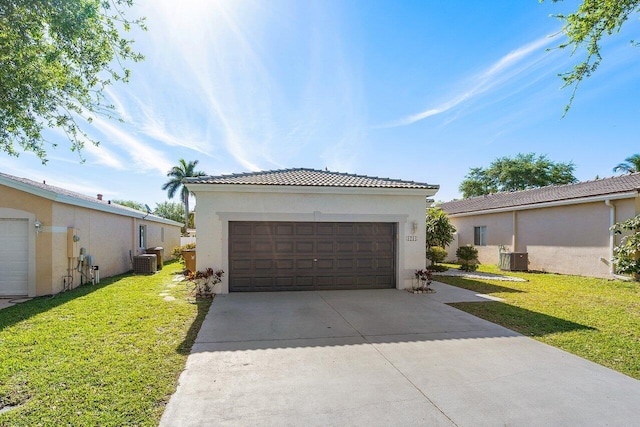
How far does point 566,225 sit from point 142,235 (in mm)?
21172

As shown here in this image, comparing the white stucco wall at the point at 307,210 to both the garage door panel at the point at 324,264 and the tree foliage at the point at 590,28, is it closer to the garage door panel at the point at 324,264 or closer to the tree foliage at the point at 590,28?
the garage door panel at the point at 324,264

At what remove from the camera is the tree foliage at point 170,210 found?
165 ft

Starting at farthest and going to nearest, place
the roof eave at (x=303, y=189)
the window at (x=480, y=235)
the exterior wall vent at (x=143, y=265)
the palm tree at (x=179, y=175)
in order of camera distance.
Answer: the palm tree at (x=179, y=175)
the window at (x=480, y=235)
the exterior wall vent at (x=143, y=265)
the roof eave at (x=303, y=189)

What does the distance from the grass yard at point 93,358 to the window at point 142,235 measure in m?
8.69

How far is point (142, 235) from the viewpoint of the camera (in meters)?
17.5

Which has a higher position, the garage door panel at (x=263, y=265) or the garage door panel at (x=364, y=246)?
the garage door panel at (x=364, y=246)

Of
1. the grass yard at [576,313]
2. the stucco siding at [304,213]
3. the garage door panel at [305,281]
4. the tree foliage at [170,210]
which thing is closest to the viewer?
the grass yard at [576,313]

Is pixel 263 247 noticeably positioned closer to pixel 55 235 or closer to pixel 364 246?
pixel 364 246

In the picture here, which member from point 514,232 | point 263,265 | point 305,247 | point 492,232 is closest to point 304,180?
point 305,247

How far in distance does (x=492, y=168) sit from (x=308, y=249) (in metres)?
36.9

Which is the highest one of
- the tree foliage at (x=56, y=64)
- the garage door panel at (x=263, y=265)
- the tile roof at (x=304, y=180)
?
the tree foliage at (x=56, y=64)

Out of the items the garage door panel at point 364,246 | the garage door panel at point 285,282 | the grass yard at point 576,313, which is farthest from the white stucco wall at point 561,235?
the garage door panel at point 285,282

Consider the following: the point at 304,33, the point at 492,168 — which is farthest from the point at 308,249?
the point at 492,168

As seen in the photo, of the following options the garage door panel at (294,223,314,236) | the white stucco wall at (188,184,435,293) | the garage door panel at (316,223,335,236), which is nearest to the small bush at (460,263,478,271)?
the white stucco wall at (188,184,435,293)
